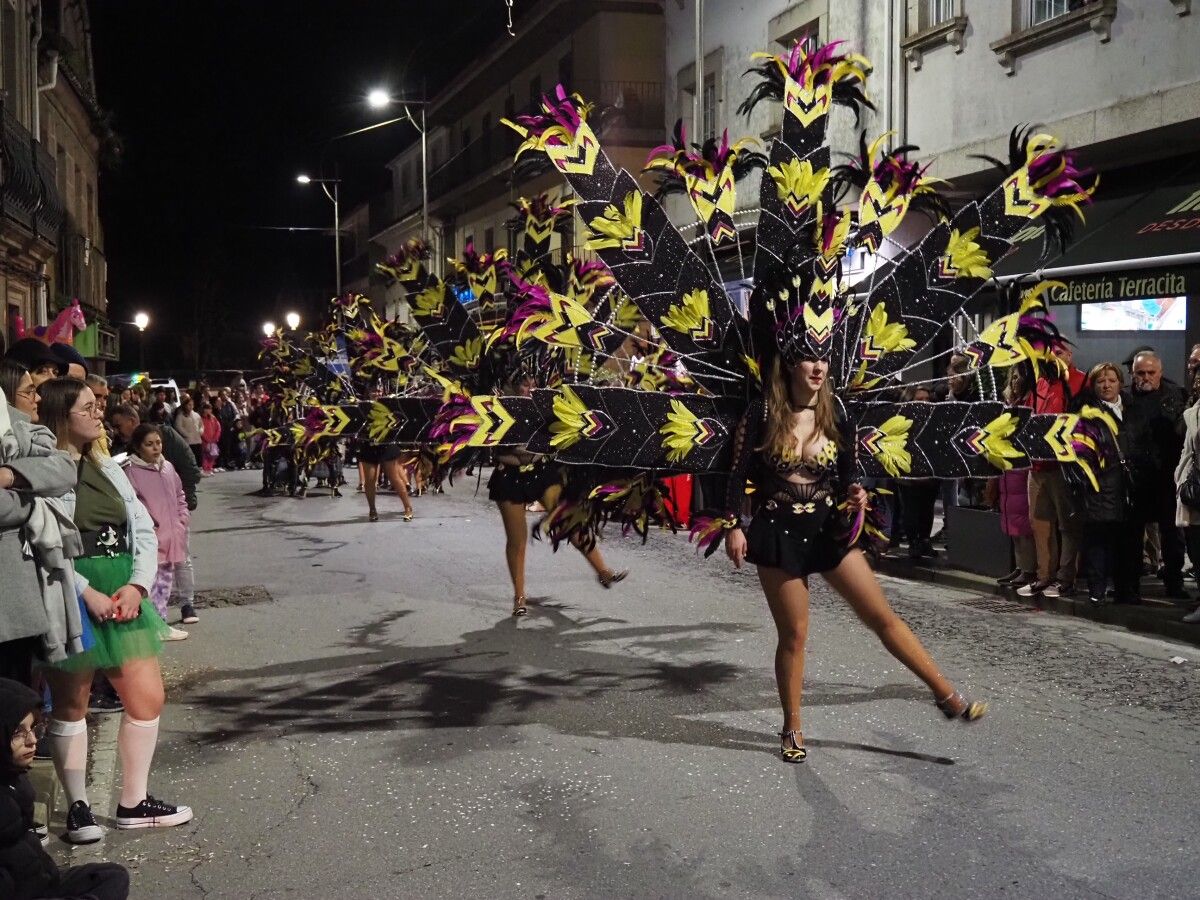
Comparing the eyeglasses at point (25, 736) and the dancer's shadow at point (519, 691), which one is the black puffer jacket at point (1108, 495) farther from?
the eyeglasses at point (25, 736)

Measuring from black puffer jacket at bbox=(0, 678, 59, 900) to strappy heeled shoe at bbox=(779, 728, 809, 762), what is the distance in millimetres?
3171

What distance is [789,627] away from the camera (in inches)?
220

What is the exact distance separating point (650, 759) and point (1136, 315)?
10.4 meters

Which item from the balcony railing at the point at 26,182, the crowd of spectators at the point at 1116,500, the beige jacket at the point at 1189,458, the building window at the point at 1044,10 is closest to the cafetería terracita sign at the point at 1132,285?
the building window at the point at 1044,10

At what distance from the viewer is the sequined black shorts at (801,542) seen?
552 cm

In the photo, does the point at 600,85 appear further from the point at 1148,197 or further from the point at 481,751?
the point at 481,751

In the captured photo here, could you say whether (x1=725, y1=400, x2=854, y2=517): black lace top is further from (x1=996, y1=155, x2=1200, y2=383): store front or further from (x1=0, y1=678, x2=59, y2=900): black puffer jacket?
(x1=996, y1=155, x2=1200, y2=383): store front

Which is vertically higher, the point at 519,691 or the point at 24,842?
the point at 24,842

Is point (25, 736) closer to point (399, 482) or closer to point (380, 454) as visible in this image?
point (380, 454)

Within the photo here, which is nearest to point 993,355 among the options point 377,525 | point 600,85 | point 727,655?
point 727,655

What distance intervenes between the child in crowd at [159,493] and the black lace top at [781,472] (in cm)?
368

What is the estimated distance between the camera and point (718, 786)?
17.3ft

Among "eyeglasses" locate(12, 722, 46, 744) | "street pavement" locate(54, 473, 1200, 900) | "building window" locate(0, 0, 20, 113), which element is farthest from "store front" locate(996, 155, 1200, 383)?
"building window" locate(0, 0, 20, 113)

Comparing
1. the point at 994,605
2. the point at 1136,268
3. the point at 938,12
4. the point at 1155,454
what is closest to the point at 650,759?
the point at 994,605
